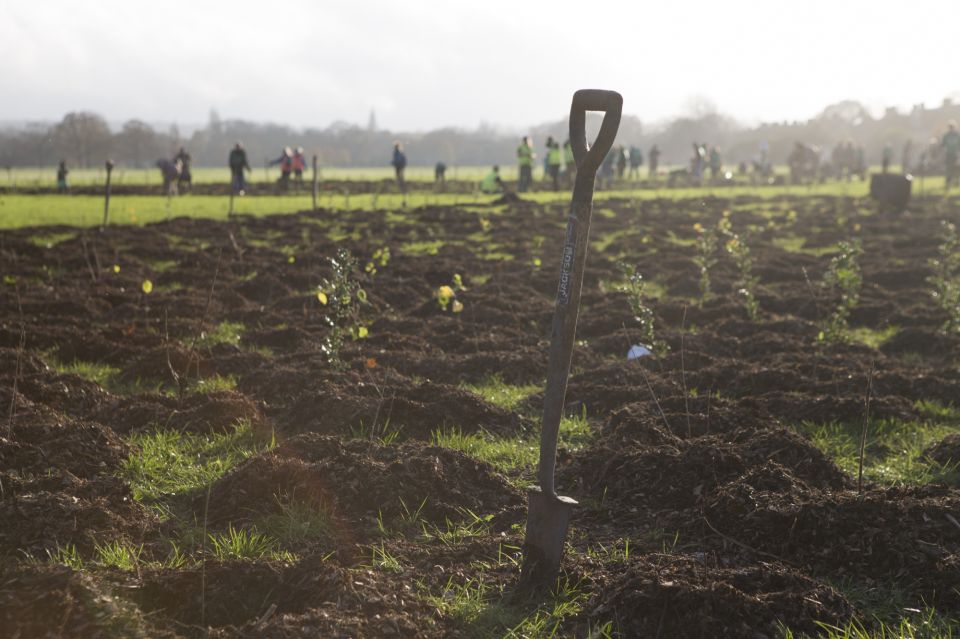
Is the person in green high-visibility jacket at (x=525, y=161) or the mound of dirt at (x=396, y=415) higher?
the person in green high-visibility jacket at (x=525, y=161)

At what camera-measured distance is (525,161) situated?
1196 inches

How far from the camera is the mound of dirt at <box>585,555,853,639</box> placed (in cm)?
300

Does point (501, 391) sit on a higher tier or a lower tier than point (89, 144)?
lower

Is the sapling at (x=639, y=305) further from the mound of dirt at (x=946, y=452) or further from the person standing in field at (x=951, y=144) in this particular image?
the person standing in field at (x=951, y=144)

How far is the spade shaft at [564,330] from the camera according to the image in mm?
3145

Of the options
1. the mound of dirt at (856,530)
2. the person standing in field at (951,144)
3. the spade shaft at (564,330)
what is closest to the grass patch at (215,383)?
the spade shaft at (564,330)

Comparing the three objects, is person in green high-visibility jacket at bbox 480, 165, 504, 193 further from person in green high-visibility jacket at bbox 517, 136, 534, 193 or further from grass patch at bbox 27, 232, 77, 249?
grass patch at bbox 27, 232, 77, 249

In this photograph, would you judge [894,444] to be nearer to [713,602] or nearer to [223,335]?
[713,602]

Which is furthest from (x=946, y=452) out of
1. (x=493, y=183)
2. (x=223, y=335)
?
(x=493, y=183)

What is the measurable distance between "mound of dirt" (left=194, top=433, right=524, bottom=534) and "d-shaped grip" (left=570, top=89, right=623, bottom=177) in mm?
2010

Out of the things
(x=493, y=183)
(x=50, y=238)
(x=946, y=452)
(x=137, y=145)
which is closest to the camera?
(x=946, y=452)

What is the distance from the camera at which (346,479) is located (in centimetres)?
441

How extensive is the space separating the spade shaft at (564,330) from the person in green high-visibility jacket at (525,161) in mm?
25874

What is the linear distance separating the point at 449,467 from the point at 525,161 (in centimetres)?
2663
